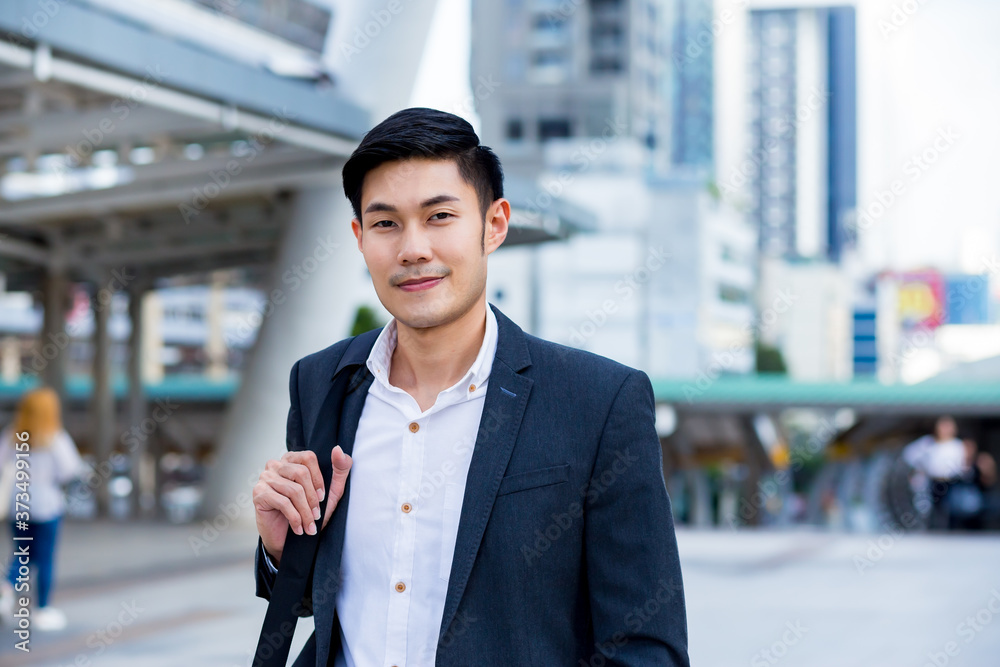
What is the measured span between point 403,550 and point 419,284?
44 centimetres

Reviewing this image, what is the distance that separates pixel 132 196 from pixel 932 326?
344 feet

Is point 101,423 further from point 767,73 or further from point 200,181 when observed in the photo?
point 767,73

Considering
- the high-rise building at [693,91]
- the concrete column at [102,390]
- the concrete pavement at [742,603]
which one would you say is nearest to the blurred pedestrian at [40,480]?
the concrete pavement at [742,603]

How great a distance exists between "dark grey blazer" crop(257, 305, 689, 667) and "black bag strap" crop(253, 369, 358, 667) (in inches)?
2.3

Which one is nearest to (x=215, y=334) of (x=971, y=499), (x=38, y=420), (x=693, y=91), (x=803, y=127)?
(x=693, y=91)

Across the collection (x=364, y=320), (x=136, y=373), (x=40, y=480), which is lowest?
(x=40, y=480)

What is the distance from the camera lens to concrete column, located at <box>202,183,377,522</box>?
53.3 ft

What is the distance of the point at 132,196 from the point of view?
15.8 metres

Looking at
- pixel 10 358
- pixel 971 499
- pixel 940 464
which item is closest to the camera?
pixel 940 464

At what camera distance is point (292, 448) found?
210cm

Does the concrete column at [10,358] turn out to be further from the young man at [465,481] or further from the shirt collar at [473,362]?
the young man at [465,481]

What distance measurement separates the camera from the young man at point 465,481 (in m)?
1.78

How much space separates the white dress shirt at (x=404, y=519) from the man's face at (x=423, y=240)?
13cm

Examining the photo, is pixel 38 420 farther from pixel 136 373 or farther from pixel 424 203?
pixel 136 373
